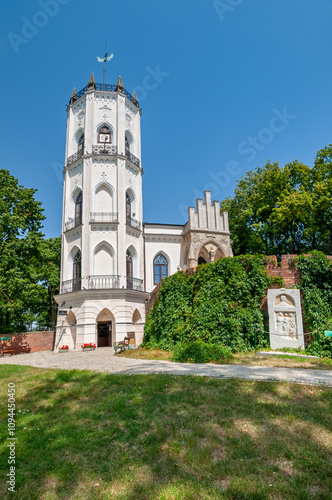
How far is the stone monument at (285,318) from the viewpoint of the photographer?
39.9 feet

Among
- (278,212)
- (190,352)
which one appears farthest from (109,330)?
(278,212)

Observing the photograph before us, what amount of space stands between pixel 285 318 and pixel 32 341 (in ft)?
63.8

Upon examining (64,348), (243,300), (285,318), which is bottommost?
(64,348)

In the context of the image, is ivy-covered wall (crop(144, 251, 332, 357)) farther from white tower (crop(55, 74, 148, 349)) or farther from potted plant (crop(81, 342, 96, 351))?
white tower (crop(55, 74, 148, 349))

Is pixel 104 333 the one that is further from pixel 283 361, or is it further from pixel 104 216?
pixel 283 361

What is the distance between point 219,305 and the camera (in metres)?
13.2

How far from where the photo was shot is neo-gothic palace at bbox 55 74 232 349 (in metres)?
22.1

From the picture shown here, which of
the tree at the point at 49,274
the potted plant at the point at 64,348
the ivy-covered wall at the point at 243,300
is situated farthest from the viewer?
the tree at the point at 49,274

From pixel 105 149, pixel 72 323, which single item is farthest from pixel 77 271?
pixel 105 149

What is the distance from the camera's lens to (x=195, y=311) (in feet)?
44.7

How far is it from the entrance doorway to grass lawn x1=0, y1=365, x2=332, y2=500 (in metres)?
17.5

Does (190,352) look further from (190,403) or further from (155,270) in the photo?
(155,270)

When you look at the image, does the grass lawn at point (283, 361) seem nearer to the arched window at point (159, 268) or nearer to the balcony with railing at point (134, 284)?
the balcony with railing at point (134, 284)

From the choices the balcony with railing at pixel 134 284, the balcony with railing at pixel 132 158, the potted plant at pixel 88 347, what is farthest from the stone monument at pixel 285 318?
the balcony with railing at pixel 132 158
